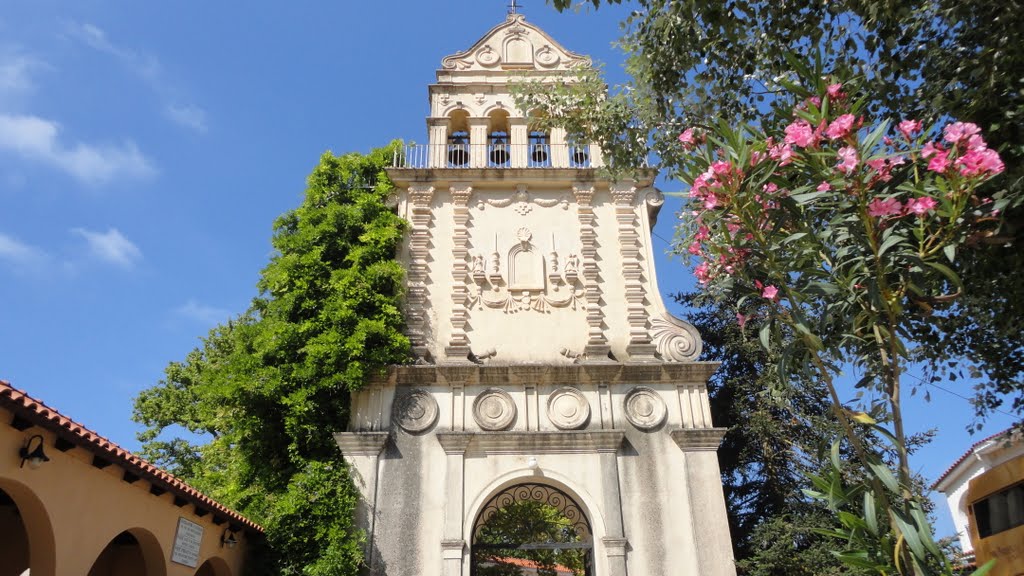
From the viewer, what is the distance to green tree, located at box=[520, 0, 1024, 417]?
638 cm

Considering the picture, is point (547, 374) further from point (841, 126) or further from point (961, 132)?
point (961, 132)

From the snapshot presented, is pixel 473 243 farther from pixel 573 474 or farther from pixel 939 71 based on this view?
pixel 939 71

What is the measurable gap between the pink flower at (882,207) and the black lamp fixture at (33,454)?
7.52 m

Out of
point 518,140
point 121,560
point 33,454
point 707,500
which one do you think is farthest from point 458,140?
point 33,454

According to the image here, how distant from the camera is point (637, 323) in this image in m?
13.2

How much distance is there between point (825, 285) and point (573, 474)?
721 cm

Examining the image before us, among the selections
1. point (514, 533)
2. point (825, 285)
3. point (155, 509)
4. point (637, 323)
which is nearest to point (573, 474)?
point (637, 323)

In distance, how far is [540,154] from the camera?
49.8 ft

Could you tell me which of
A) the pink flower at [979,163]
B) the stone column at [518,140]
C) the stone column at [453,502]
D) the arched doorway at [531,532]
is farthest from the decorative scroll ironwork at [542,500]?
the pink flower at [979,163]

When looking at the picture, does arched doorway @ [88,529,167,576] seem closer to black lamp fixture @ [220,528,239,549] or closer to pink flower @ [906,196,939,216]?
black lamp fixture @ [220,528,239,549]

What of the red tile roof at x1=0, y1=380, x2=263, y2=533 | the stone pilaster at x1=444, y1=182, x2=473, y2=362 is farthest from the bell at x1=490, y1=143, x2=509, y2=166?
the red tile roof at x1=0, y1=380, x2=263, y2=533

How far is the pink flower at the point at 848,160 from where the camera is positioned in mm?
5285

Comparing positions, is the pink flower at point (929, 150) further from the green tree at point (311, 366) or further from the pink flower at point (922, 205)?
the green tree at point (311, 366)

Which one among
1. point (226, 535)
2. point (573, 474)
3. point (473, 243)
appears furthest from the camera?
point (473, 243)
